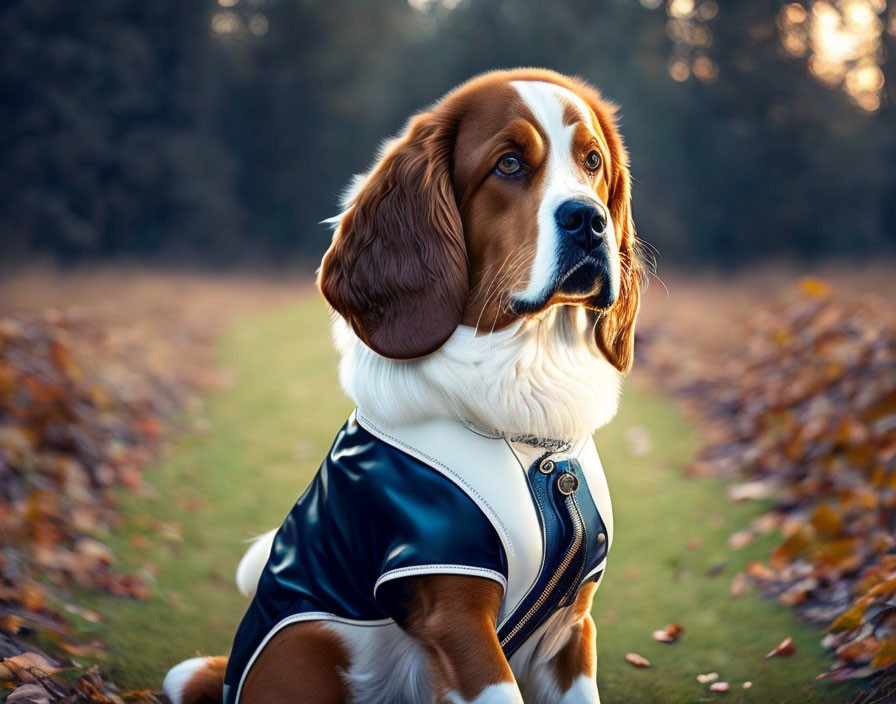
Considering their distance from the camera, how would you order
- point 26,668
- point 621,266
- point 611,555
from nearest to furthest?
point 621,266 < point 26,668 < point 611,555

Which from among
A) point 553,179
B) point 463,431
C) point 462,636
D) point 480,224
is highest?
point 553,179

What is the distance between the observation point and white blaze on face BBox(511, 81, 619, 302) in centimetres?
238

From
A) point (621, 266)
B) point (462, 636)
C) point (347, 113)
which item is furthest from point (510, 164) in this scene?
point (347, 113)

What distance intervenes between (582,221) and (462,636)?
117 centimetres

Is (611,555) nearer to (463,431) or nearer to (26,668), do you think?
(463,431)

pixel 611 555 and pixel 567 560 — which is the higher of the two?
pixel 567 560

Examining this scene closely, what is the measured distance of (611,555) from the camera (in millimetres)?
4762

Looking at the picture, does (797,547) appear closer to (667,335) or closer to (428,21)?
(667,335)

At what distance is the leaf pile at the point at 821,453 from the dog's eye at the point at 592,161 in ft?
6.02

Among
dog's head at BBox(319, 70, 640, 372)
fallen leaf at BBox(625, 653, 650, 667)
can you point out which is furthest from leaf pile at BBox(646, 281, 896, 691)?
dog's head at BBox(319, 70, 640, 372)

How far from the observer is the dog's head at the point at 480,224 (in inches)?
94.7

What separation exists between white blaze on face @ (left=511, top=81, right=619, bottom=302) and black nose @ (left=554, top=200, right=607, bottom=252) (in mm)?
21

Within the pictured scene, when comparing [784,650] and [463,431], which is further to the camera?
[784,650]

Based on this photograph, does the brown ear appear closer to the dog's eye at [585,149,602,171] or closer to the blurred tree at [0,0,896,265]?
the dog's eye at [585,149,602,171]
